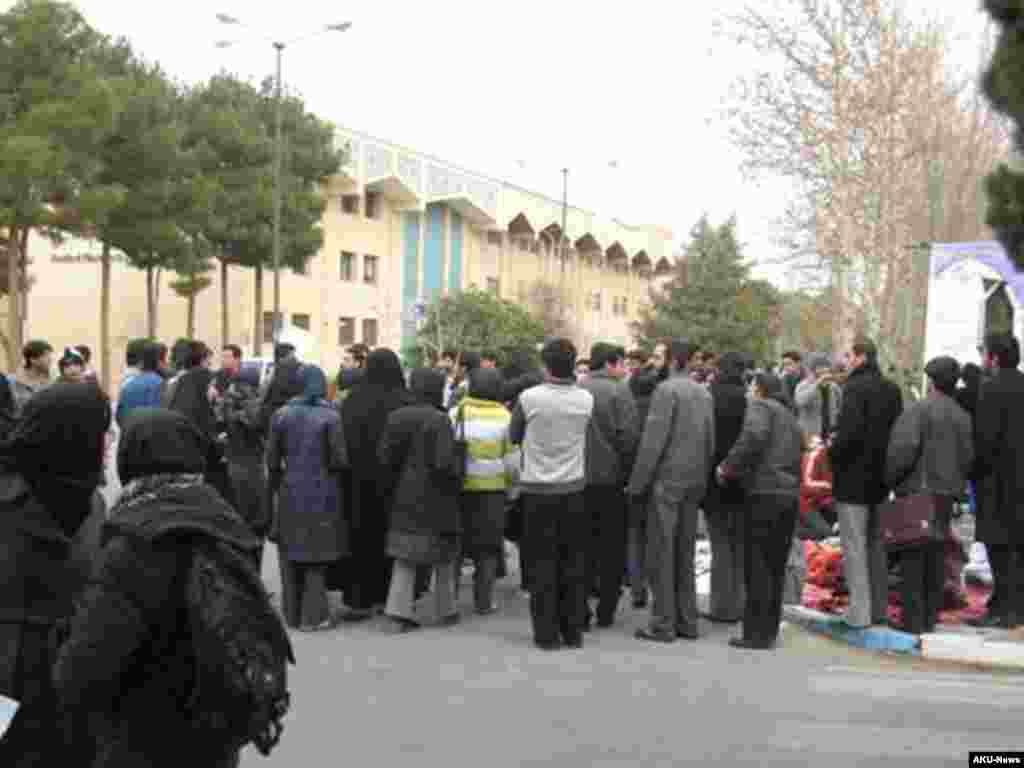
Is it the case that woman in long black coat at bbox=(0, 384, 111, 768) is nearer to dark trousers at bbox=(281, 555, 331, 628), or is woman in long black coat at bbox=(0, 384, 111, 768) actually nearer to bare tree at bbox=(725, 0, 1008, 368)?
dark trousers at bbox=(281, 555, 331, 628)

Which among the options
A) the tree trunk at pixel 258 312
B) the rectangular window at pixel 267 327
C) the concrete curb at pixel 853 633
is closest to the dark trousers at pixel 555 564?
the concrete curb at pixel 853 633

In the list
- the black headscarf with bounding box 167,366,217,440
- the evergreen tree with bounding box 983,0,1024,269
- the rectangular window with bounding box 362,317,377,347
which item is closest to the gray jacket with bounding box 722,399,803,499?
the black headscarf with bounding box 167,366,217,440

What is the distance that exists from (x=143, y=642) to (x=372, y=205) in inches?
2197

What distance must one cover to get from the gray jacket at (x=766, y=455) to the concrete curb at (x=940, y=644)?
1237mm

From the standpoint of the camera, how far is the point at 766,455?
31.8 feet

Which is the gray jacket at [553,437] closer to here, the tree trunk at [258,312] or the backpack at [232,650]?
the backpack at [232,650]

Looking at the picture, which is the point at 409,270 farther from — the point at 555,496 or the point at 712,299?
the point at 555,496

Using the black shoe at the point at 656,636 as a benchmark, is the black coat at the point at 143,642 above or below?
above

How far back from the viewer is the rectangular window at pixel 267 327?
52559 millimetres

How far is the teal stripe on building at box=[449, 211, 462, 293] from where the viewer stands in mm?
64938

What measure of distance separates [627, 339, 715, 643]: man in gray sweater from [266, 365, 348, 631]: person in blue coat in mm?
2125

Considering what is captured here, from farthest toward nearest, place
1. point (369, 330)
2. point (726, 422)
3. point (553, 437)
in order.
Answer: point (369, 330) < point (726, 422) < point (553, 437)

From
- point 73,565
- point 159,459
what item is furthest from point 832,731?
point 159,459

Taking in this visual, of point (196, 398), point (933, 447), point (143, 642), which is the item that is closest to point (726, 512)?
point (933, 447)
